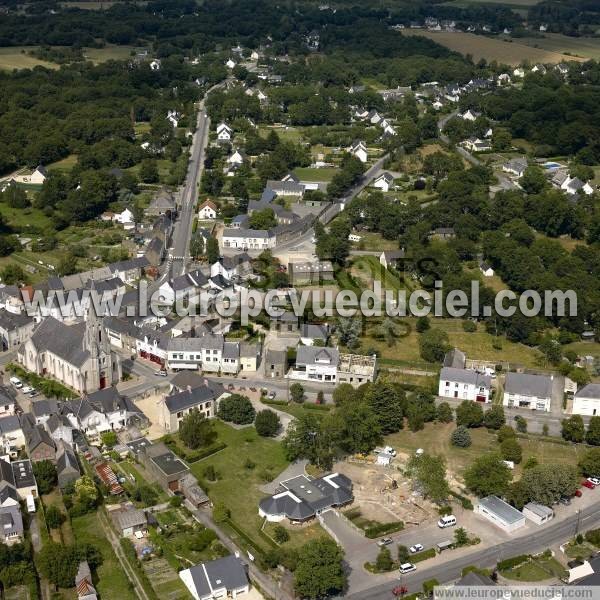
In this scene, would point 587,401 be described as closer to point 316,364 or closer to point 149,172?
point 316,364

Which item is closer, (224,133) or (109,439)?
(109,439)

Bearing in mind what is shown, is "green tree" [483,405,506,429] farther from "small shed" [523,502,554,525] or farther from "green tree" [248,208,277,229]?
"green tree" [248,208,277,229]

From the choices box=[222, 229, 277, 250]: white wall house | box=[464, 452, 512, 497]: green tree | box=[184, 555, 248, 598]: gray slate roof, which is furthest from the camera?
box=[222, 229, 277, 250]: white wall house

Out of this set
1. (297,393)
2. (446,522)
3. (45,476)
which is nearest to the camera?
(446,522)

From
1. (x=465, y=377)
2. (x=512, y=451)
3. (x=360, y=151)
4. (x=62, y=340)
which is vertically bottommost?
(x=512, y=451)

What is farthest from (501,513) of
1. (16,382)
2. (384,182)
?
(384,182)

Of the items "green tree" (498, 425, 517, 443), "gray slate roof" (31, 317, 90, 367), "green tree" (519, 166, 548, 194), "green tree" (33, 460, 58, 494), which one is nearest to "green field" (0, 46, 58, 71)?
"green tree" (519, 166, 548, 194)
